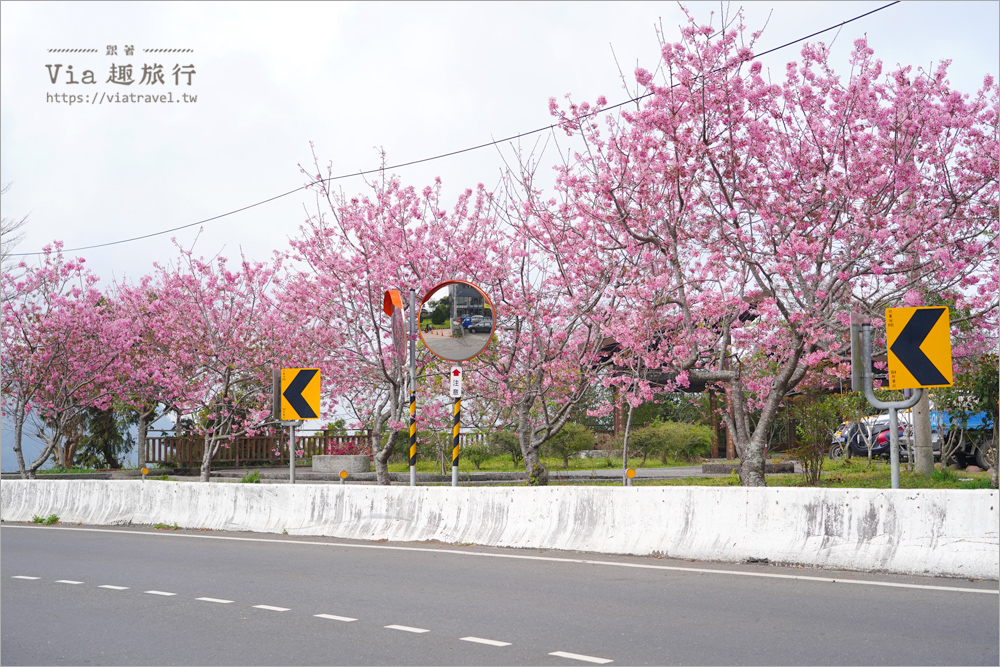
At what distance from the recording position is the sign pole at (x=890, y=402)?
1112 centimetres

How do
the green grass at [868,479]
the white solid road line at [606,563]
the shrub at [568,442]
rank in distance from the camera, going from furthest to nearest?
1. the shrub at [568,442]
2. the green grass at [868,479]
3. the white solid road line at [606,563]

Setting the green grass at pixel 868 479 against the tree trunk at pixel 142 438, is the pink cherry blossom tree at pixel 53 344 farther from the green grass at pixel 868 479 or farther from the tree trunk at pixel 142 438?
the green grass at pixel 868 479

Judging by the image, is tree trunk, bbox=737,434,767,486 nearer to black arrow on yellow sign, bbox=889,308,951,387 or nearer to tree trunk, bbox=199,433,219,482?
black arrow on yellow sign, bbox=889,308,951,387

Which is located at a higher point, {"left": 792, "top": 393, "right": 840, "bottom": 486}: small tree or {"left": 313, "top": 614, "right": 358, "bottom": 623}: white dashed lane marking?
{"left": 792, "top": 393, "right": 840, "bottom": 486}: small tree

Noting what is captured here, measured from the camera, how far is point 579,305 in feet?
59.8


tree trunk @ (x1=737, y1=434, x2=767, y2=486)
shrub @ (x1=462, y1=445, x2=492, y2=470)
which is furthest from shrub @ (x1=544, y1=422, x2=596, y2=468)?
tree trunk @ (x1=737, y1=434, x2=767, y2=486)

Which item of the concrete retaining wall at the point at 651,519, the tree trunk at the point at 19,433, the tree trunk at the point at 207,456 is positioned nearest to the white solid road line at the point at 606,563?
the concrete retaining wall at the point at 651,519

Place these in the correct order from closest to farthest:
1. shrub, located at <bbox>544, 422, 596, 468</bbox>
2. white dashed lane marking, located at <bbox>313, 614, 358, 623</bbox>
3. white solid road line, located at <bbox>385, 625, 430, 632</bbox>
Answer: white solid road line, located at <bbox>385, 625, 430, 632</bbox> → white dashed lane marking, located at <bbox>313, 614, 358, 623</bbox> → shrub, located at <bbox>544, 422, 596, 468</bbox>

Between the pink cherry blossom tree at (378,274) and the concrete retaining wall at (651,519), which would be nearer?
the concrete retaining wall at (651,519)

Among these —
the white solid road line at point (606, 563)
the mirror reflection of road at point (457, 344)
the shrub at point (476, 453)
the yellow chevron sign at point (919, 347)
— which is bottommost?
the white solid road line at point (606, 563)

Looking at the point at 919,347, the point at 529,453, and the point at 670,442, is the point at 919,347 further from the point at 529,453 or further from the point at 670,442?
the point at 670,442

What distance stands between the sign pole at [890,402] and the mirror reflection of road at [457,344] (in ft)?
17.7

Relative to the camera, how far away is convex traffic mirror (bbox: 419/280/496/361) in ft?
49.0

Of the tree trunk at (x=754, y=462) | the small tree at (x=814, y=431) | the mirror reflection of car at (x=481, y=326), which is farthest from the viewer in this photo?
the small tree at (x=814, y=431)
